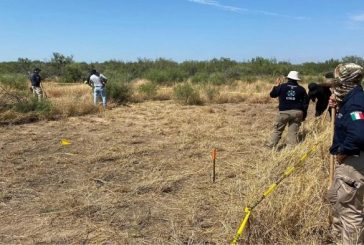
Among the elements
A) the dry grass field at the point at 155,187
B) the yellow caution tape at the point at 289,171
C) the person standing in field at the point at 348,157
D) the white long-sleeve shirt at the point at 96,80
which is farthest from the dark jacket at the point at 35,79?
the person standing in field at the point at 348,157

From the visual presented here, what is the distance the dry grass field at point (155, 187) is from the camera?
4.71m

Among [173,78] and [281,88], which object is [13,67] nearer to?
[173,78]

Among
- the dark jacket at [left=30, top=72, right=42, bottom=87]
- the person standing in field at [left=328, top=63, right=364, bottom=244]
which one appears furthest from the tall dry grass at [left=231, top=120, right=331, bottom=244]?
the dark jacket at [left=30, top=72, right=42, bottom=87]

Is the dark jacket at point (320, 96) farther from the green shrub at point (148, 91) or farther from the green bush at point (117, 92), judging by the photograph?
the green shrub at point (148, 91)

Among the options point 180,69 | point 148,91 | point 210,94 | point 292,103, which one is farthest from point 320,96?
point 180,69

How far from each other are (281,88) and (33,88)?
37.8 feet

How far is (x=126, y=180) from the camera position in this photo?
722 cm

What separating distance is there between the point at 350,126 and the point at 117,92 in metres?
16.0

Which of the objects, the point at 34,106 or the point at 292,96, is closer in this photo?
the point at 292,96

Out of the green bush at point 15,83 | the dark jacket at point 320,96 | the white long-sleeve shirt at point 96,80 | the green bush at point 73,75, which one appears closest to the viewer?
the dark jacket at point 320,96

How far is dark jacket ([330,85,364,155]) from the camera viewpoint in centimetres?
373

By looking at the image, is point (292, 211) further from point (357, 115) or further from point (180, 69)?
point (180, 69)

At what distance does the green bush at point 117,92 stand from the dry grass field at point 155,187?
7.06m

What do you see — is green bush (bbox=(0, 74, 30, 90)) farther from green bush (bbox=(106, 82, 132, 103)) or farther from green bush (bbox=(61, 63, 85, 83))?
green bush (bbox=(61, 63, 85, 83))
